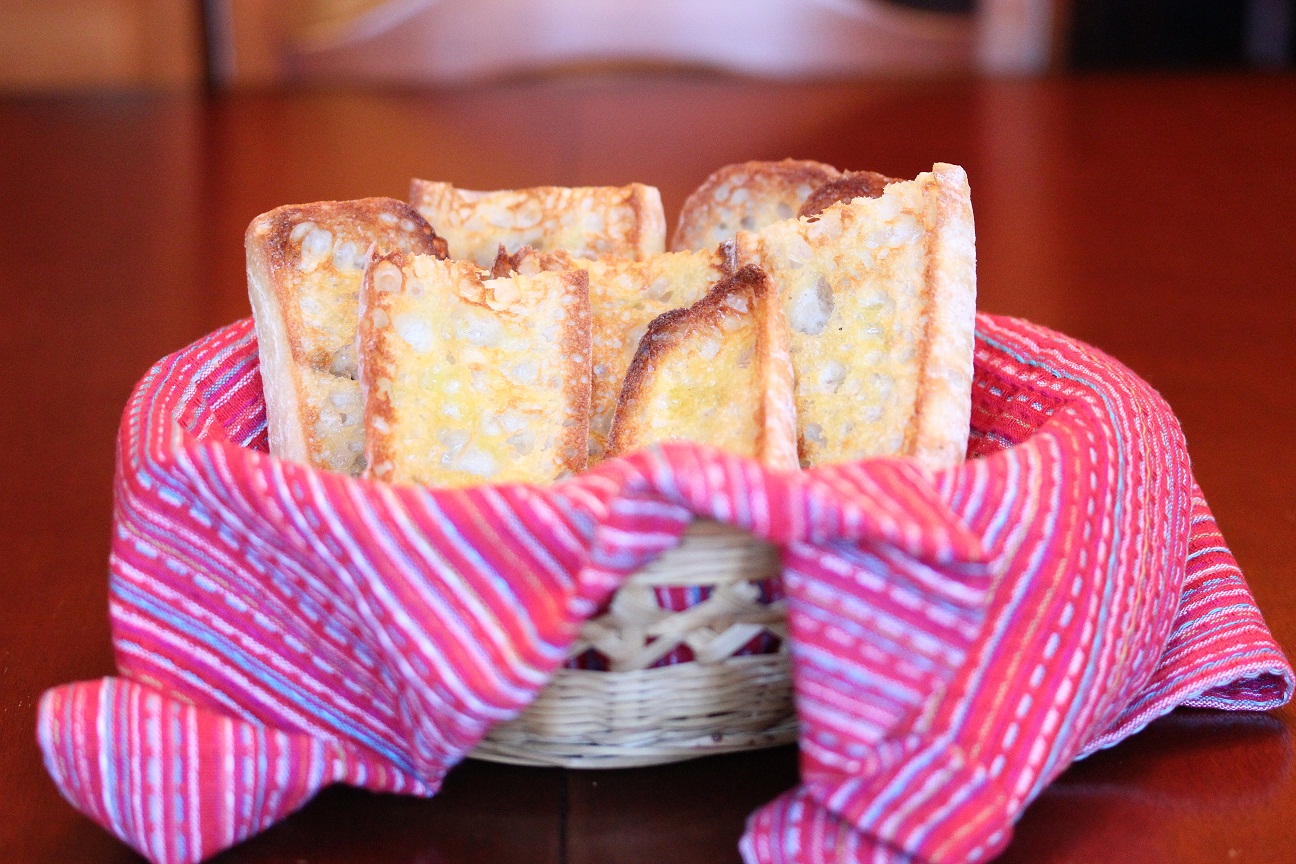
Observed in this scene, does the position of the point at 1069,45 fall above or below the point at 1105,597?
above

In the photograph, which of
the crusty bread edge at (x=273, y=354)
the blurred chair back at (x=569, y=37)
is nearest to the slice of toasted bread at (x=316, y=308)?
the crusty bread edge at (x=273, y=354)

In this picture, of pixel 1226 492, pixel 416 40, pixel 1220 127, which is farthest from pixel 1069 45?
pixel 1226 492

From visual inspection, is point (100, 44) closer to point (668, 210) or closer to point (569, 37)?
point (569, 37)

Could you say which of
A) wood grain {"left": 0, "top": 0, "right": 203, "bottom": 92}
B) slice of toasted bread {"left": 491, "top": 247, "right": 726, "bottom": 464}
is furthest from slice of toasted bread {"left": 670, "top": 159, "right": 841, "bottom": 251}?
wood grain {"left": 0, "top": 0, "right": 203, "bottom": 92}

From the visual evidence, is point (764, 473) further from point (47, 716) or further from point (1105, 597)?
point (47, 716)

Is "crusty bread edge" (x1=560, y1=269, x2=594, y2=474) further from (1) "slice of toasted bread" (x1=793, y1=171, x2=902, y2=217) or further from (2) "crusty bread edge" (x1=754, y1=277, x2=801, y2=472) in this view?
(1) "slice of toasted bread" (x1=793, y1=171, x2=902, y2=217)

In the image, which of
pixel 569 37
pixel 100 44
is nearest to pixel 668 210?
pixel 569 37
